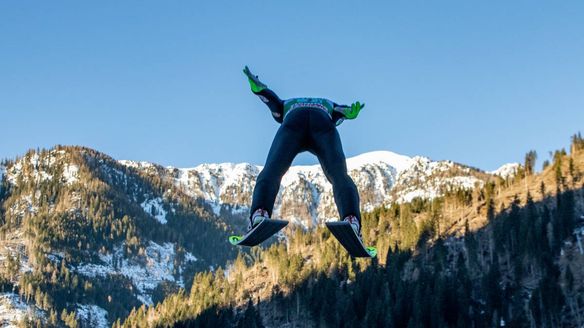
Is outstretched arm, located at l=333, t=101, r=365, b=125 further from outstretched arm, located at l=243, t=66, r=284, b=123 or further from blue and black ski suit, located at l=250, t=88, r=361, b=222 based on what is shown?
outstretched arm, located at l=243, t=66, r=284, b=123

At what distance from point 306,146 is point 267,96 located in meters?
1.29

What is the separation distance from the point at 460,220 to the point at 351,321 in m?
54.1

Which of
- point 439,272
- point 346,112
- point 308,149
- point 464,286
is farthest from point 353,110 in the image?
point 439,272

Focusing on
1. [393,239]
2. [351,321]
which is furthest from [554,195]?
[351,321]

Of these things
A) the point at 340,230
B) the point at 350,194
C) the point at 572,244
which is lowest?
the point at 340,230

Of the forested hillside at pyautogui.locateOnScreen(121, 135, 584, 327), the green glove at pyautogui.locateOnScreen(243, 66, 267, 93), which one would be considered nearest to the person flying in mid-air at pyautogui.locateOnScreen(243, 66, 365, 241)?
the green glove at pyautogui.locateOnScreen(243, 66, 267, 93)

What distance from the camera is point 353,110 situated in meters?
12.2

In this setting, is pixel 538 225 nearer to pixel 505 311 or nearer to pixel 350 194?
pixel 505 311

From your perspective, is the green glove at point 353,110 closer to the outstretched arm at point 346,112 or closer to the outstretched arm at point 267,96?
the outstretched arm at point 346,112

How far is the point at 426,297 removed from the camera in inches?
3846

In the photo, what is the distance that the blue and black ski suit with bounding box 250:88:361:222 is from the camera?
37.1 feet

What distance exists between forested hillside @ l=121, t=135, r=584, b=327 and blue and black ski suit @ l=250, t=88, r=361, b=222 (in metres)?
83.8

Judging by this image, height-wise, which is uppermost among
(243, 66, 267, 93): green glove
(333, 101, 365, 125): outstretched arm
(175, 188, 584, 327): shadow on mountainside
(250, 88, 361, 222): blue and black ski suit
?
(175, 188, 584, 327): shadow on mountainside

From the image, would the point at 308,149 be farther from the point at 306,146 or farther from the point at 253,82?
the point at 253,82
